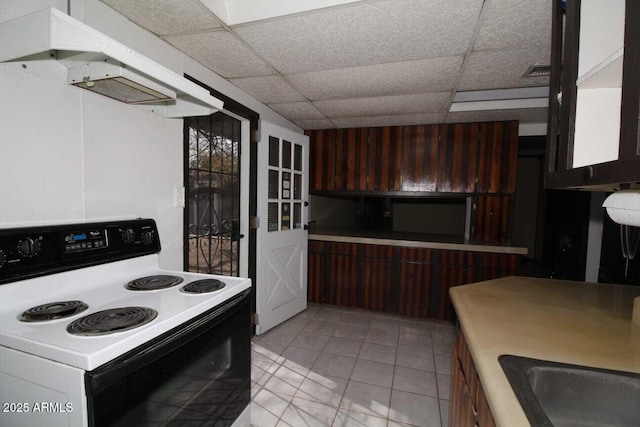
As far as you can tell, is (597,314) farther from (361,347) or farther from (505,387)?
(361,347)

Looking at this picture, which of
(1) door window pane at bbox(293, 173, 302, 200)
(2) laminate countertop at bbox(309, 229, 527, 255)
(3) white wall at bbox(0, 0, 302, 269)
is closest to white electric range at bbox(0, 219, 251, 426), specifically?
(3) white wall at bbox(0, 0, 302, 269)

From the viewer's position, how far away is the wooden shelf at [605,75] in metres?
0.84

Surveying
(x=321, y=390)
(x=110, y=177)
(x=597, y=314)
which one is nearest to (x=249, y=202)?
(x=110, y=177)

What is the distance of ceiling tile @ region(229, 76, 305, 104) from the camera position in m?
2.37

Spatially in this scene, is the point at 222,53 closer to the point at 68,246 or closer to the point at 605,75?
the point at 68,246

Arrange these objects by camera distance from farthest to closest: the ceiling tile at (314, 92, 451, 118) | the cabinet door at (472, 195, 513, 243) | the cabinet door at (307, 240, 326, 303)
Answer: the cabinet door at (307, 240, 326, 303) → the cabinet door at (472, 195, 513, 243) → the ceiling tile at (314, 92, 451, 118)

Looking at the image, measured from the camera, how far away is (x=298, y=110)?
3.18 meters

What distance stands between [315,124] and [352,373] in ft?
9.13

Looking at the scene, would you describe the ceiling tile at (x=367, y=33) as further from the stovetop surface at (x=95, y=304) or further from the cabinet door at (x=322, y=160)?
the cabinet door at (x=322, y=160)

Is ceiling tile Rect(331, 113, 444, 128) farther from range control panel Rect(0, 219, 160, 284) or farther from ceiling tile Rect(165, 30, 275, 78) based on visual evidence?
range control panel Rect(0, 219, 160, 284)

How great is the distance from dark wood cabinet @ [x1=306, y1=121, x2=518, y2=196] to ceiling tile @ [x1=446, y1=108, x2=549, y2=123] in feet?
0.40

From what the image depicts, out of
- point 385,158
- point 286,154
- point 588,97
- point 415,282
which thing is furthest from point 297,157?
point 588,97

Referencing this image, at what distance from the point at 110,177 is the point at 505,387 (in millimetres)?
1832

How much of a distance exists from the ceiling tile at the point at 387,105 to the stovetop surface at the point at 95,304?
206 cm
